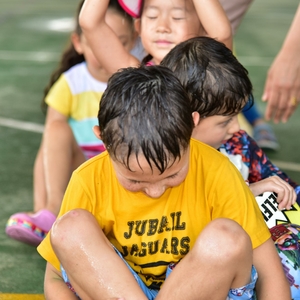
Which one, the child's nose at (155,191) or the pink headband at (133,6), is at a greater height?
the pink headband at (133,6)

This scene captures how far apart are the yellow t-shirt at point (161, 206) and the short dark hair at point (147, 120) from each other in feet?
0.60

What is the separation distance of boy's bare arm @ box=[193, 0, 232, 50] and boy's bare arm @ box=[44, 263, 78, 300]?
94 cm

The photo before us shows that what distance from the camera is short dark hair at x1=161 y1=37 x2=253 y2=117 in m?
1.91

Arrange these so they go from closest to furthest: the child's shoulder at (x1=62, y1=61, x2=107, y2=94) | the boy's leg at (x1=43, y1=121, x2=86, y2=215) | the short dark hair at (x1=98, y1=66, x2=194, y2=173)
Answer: the short dark hair at (x1=98, y1=66, x2=194, y2=173) < the boy's leg at (x1=43, y1=121, x2=86, y2=215) < the child's shoulder at (x1=62, y1=61, x2=107, y2=94)

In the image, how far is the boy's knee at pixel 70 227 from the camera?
1.64m

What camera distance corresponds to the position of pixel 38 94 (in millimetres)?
4363

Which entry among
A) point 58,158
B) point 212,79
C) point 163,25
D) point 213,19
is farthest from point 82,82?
point 212,79

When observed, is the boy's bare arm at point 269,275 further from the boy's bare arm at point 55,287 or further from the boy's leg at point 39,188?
the boy's leg at point 39,188

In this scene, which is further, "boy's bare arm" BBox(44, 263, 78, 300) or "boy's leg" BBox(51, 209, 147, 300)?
"boy's bare arm" BBox(44, 263, 78, 300)

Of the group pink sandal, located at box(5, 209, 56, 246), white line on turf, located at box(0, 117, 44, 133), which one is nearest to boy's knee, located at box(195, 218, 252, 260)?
pink sandal, located at box(5, 209, 56, 246)

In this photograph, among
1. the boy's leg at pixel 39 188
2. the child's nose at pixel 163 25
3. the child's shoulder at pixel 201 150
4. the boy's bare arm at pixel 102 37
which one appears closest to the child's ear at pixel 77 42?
the boy's leg at pixel 39 188

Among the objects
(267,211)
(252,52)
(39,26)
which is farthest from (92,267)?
(39,26)

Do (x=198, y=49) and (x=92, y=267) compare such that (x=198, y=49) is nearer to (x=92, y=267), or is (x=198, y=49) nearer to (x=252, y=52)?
(x=92, y=267)

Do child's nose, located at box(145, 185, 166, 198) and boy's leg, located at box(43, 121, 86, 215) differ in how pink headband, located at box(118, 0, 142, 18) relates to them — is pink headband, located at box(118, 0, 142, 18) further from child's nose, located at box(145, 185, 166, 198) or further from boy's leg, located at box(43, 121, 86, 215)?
child's nose, located at box(145, 185, 166, 198)
